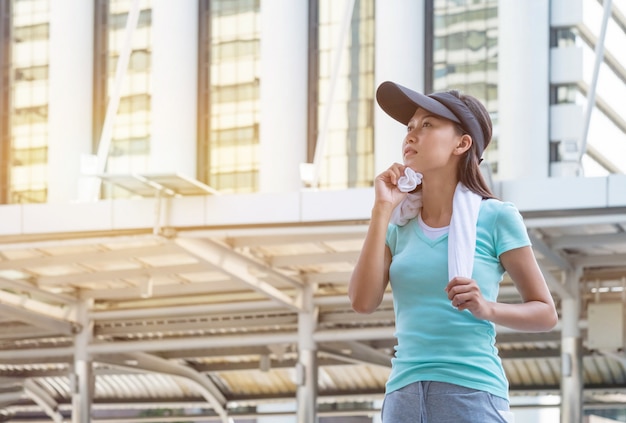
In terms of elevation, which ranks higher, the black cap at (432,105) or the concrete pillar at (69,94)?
the concrete pillar at (69,94)

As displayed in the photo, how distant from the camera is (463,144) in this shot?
2943 mm

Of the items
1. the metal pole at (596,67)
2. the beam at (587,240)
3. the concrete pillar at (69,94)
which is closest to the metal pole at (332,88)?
the beam at (587,240)

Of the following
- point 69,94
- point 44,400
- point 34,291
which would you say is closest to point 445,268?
point 34,291

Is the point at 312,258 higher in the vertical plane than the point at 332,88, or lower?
lower

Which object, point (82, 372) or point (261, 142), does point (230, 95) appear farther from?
point (82, 372)

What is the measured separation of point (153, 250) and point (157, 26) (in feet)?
22.7

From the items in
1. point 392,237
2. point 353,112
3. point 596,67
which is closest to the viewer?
point 392,237

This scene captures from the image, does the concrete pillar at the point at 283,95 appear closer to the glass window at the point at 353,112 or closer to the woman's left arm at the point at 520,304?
the glass window at the point at 353,112

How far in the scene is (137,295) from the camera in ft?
85.9

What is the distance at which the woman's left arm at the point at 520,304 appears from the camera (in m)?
2.65

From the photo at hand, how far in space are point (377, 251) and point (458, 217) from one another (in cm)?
17

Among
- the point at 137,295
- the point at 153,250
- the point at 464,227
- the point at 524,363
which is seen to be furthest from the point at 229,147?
Answer: the point at 464,227

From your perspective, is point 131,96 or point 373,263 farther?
point 131,96

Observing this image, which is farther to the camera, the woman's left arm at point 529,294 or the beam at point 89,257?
the beam at point 89,257
